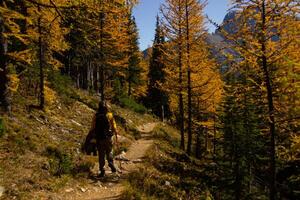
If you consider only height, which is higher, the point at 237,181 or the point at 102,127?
the point at 102,127

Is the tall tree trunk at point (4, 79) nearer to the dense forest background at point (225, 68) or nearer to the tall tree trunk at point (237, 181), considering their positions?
the dense forest background at point (225, 68)

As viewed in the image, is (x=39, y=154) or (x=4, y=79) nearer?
(x=39, y=154)

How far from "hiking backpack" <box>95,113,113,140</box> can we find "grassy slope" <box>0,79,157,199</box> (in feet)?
3.96

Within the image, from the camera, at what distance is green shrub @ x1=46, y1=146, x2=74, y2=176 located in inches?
418

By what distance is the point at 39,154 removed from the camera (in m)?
11.8

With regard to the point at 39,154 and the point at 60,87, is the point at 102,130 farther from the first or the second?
the point at 60,87

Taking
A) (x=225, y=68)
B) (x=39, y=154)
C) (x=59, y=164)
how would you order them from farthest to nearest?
(x=225, y=68) < (x=39, y=154) < (x=59, y=164)

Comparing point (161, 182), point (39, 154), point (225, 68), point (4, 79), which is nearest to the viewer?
point (39, 154)

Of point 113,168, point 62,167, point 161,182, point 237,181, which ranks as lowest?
point 237,181

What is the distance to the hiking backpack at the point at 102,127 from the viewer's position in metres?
11.6

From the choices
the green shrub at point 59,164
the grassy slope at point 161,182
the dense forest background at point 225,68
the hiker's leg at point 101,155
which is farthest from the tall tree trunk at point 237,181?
the green shrub at point 59,164

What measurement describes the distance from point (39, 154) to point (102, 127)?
7.36ft

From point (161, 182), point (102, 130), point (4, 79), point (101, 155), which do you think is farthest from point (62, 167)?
point (4, 79)

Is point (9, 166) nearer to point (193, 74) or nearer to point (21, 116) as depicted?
point (21, 116)
